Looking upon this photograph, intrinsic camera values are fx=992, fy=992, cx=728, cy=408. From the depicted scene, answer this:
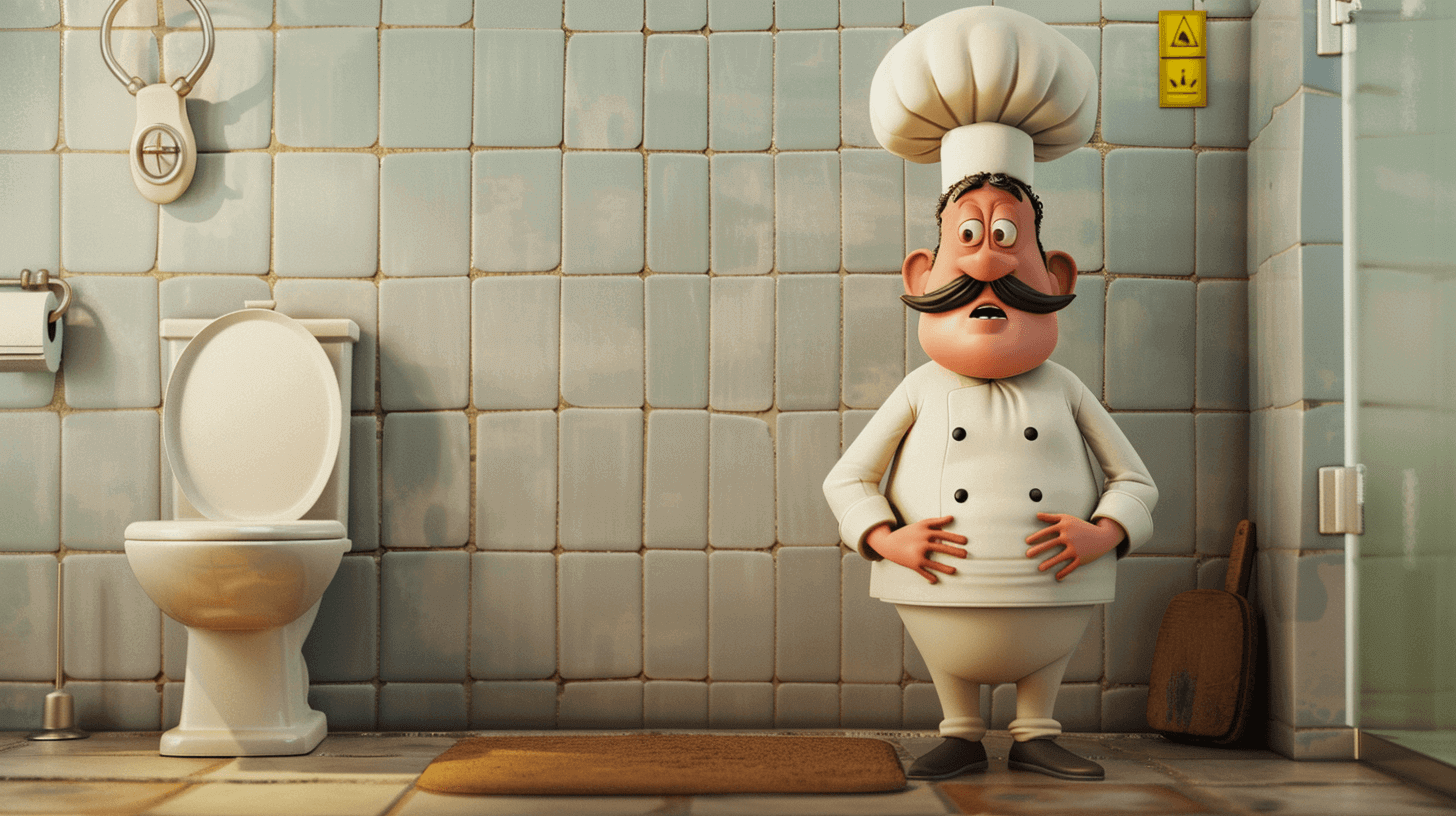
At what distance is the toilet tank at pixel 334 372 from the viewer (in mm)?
2258

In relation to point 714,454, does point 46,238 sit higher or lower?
higher

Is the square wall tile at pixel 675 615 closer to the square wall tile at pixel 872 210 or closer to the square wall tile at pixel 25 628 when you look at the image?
the square wall tile at pixel 872 210

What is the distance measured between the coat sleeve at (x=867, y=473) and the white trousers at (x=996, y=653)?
172 millimetres

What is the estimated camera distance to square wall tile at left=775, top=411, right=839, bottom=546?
2352 mm

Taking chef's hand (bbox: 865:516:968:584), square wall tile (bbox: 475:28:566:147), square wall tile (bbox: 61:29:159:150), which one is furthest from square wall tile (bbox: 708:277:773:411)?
square wall tile (bbox: 61:29:159:150)

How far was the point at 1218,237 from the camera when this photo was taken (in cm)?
237

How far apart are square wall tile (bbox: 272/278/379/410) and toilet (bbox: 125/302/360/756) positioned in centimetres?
5

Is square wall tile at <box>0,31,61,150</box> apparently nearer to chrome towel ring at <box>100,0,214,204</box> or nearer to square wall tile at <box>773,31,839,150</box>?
chrome towel ring at <box>100,0,214,204</box>

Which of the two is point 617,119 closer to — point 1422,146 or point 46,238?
point 46,238

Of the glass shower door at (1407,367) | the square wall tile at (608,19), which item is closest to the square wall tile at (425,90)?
the square wall tile at (608,19)

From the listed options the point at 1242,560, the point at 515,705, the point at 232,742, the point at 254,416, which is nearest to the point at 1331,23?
the point at 1242,560

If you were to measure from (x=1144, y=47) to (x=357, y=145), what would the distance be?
1.92 meters

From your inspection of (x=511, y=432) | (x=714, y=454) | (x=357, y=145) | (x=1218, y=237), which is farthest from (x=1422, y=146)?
(x=357, y=145)

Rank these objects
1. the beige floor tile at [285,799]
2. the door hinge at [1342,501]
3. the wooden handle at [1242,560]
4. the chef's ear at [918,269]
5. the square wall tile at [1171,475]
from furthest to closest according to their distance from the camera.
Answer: the square wall tile at [1171,475]
the wooden handle at [1242,560]
the door hinge at [1342,501]
the chef's ear at [918,269]
the beige floor tile at [285,799]
